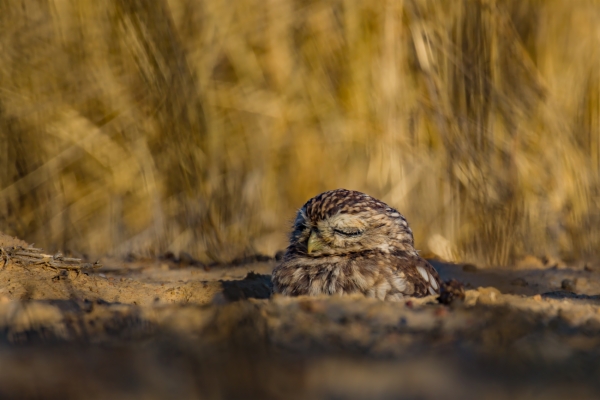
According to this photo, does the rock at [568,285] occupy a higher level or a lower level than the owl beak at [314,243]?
lower

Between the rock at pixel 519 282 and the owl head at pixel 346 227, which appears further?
the rock at pixel 519 282

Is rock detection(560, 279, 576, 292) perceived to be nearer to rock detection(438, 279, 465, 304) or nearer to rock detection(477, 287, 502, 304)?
rock detection(477, 287, 502, 304)

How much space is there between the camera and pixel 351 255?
3930 mm

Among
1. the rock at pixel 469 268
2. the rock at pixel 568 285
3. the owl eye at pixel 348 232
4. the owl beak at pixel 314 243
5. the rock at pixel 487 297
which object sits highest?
the owl eye at pixel 348 232

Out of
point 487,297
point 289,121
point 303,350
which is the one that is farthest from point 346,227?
point 289,121

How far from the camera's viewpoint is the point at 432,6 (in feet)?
A: 19.3

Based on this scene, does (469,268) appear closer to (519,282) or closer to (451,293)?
(519,282)

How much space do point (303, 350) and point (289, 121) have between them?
173 inches

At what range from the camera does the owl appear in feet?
11.9

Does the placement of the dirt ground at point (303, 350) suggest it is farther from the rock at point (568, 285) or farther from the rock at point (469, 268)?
the rock at point (469, 268)

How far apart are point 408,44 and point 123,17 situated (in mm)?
2200

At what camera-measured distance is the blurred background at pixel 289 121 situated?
5.79 m

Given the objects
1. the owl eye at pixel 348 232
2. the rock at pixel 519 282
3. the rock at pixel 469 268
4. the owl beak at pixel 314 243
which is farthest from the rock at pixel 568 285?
the owl beak at pixel 314 243

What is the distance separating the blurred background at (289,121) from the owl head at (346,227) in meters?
1.67
